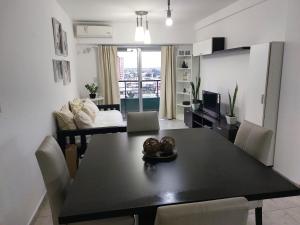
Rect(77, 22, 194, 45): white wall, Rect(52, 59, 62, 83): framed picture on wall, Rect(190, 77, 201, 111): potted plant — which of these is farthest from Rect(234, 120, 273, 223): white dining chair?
Rect(77, 22, 194, 45): white wall

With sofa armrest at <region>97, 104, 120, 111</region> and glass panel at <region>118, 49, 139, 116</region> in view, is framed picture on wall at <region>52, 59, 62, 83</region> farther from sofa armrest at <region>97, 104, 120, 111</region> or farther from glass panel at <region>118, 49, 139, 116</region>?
glass panel at <region>118, 49, 139, 116</region>


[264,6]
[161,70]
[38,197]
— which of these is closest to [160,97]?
[161,70]

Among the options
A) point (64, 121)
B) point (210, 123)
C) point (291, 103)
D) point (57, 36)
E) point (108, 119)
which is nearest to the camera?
point (291, 103)

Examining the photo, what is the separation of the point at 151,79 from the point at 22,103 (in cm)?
442

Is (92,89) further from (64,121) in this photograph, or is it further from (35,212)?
(35,212)

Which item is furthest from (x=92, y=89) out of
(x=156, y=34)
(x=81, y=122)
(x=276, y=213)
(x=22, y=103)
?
(x=276, y=213)

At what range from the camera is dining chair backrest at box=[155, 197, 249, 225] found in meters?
Result: 0.82

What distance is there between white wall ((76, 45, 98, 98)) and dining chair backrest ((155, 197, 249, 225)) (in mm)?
5331

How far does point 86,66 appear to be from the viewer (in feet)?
18.8

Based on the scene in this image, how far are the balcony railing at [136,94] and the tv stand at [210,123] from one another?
1.32 metres

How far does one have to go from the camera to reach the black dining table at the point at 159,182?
115cm

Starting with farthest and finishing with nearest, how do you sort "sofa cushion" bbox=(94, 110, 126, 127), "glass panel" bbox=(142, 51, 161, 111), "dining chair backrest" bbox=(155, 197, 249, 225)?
"glass panel" bbox=(142, 51, 161, 111) → "sofa cushion" bbox=(94, 110, 126, 127) → "dining chair backrest" bbox=(155, 197, 249, 225)

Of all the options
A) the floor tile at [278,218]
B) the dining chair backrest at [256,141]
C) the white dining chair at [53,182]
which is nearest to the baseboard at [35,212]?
the white dining chair at [53,182]

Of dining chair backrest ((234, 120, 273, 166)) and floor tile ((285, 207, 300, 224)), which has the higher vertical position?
dining chair backrest ((234, 120, 273, 166))
